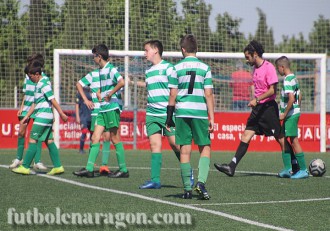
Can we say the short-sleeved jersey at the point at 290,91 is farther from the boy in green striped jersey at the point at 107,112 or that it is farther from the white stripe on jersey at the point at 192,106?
the white stripe on jersey at the point at 192,106

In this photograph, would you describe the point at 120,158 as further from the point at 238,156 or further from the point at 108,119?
the point at 238,156

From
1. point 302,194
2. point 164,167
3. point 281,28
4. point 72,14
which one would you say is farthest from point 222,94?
point 302,194

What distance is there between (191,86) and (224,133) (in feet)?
47.4

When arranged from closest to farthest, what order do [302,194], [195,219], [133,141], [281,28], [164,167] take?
[195,219]
[302,194]
[164,167]
[133,141]
[281,28]

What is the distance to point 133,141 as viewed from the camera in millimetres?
23938

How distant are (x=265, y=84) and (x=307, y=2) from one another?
1352cm

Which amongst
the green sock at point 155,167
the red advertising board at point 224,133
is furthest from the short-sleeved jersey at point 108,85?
the red advertising board at point 224,133

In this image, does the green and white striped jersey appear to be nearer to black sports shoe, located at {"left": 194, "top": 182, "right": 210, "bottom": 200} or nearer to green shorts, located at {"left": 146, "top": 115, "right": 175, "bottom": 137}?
green shorts, located at {"left": 146, "top": 115, "right": 175, "bottom": 137}

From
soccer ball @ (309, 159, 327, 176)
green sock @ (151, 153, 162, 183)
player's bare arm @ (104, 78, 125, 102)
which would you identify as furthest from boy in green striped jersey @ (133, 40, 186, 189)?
soccer ball @ (309, 159, 327, 176)

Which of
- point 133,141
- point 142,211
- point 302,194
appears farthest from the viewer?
point 133,141

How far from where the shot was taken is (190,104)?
9.56m

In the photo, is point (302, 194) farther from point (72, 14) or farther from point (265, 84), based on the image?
point (72, 14)

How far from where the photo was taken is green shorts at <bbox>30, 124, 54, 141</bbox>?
13.2 meters

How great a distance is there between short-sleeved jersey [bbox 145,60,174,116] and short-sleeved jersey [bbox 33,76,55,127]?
7.37 feet
